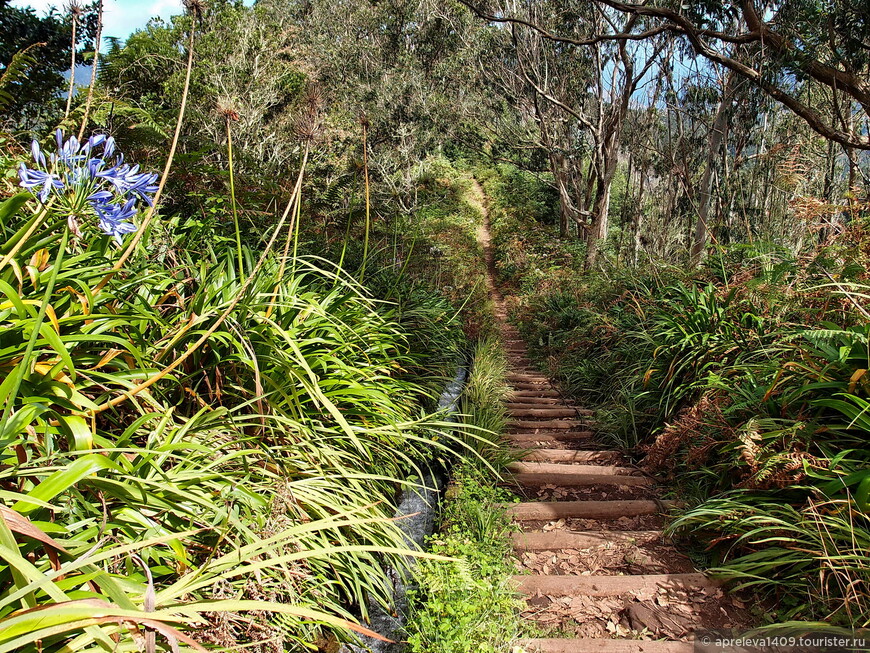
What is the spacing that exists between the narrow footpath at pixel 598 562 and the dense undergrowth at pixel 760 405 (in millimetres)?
239

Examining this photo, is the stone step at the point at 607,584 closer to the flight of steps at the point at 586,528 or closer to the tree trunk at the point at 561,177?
the flight of steps at the point at 586,528

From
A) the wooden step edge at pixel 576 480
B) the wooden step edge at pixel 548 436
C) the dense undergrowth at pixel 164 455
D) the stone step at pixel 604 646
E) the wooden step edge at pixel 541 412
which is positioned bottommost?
the stone step at pixel 604 646

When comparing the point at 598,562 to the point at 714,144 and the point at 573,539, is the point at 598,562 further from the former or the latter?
the point at 714,144

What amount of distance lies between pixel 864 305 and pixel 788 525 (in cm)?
154

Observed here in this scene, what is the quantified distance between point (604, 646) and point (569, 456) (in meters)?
2.17

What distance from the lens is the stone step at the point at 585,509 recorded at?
3.37 meters

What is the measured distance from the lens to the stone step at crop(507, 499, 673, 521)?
11.1ft

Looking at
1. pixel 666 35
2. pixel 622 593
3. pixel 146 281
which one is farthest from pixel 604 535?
pixel 666 35

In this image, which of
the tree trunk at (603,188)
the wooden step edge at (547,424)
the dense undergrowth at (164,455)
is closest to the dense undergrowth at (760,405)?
the wooden step edge at (547,424)

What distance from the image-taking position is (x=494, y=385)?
498 cm

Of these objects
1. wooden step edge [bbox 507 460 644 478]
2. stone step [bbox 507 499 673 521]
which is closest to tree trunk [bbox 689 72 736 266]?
wooden step edge [bbox 507 460 644 478]

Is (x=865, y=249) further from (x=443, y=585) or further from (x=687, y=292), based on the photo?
(x=443, y=585)

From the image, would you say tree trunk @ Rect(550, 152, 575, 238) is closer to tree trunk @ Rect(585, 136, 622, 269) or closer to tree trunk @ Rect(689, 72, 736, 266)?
tree trunk @ Rect(585, 136, 622, 269)

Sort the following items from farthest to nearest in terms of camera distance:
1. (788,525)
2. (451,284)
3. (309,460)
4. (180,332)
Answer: (451,284) < (788,525) < (309,460) < (180,332)
